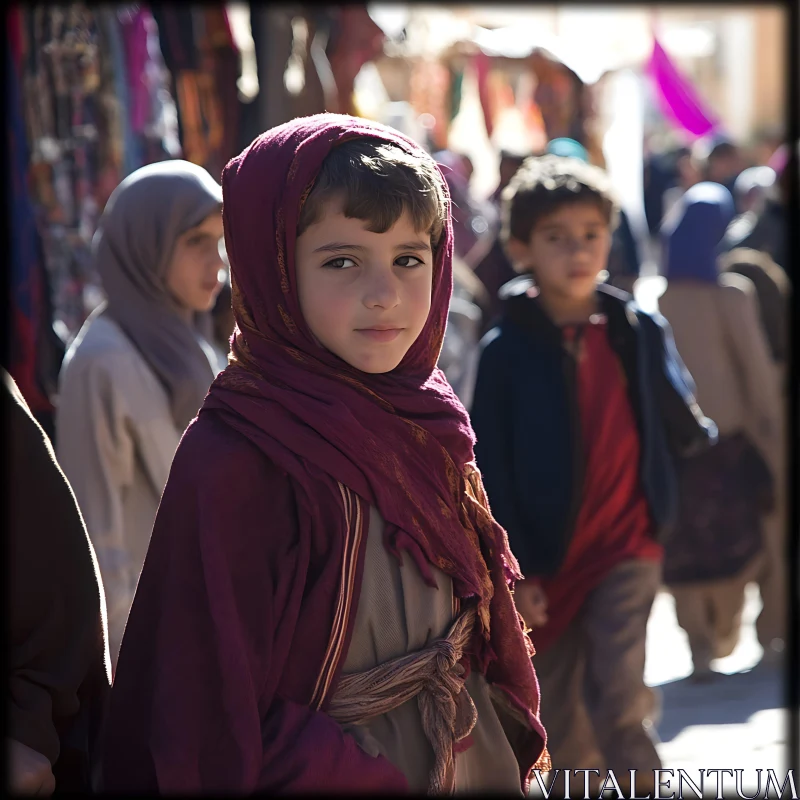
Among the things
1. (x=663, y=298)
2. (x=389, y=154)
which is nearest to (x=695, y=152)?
(x=663, y=298)

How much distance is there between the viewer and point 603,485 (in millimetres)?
4223

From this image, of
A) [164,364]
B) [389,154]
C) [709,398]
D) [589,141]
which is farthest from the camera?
[589,141]

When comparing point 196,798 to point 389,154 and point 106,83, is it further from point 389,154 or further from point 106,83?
point 106,83

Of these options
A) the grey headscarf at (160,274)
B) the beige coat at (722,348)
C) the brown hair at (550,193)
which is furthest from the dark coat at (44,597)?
the beige coat at (722,348)

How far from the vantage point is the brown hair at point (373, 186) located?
219 centimetres

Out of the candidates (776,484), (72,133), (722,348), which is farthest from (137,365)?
(776,484)

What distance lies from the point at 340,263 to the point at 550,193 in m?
2.12

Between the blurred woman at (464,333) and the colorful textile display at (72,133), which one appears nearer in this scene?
the colorful textile display at (72,133)

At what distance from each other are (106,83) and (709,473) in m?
3.12

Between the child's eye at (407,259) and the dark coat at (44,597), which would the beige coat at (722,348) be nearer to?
the child's eye at (407,259)

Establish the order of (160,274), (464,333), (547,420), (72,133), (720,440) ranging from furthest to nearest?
(720,440), (464,333), (72,133), (547,420), (160,274)

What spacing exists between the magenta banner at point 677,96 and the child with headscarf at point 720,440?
9.16m

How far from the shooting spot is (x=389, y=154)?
7.38 ft

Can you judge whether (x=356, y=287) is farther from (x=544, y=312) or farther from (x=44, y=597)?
(x=544, y=312)
